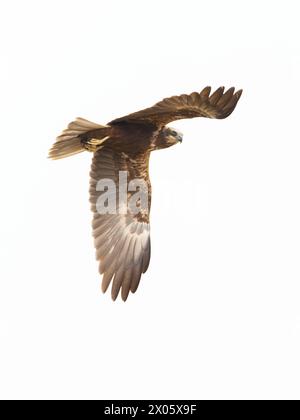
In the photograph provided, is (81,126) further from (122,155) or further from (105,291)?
(105,291)

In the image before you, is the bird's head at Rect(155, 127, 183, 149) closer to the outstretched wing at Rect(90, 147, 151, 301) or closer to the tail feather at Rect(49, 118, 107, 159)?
the outstretched wing at Rect(90, 147, 151, 301)

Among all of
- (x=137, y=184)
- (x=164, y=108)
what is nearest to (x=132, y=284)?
(x=137, y=184)

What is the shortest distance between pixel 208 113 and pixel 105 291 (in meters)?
2.40

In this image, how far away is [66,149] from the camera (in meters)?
11.0

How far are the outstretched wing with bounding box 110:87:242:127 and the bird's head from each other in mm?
800

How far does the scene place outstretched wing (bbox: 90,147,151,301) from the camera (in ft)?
36.3

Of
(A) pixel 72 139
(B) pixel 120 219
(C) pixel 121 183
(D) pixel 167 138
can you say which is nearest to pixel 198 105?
(D) pixel 167 138

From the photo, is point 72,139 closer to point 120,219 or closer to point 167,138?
point 167,138

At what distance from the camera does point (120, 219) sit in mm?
11492

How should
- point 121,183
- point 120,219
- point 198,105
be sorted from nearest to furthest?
point 198,105, point 121,183, point 120,219

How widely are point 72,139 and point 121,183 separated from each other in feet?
2.73

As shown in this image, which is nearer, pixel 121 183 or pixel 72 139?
pixel 72 139

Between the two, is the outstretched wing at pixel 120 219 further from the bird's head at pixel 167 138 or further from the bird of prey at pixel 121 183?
the bird's head at pixel 167 138

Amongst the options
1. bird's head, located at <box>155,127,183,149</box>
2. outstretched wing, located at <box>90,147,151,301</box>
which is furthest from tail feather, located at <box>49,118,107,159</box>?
bird's head, located at <box>155,127,183,149</box>
